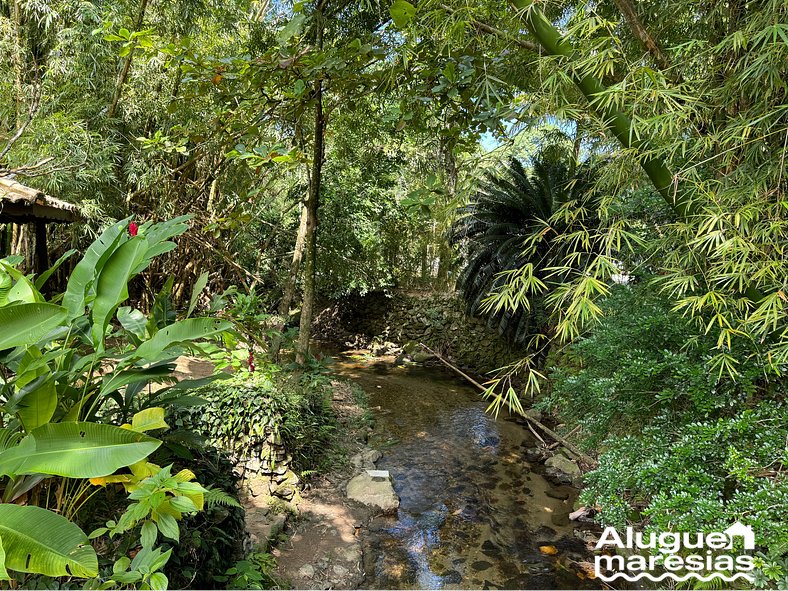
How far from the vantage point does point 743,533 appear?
1639 mm

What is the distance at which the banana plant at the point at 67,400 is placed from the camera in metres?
1.06

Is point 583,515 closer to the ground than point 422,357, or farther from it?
closer to the ground

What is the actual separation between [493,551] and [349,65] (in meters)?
3.62

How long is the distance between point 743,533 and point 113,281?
2433 mm

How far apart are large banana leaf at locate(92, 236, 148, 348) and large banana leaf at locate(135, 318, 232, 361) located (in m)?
0.16

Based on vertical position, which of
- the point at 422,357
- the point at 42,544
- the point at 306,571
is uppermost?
the point at 42,544

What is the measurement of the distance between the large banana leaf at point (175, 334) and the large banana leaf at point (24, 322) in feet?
0.86

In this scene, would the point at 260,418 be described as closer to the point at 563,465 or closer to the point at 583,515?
the point at 583,515

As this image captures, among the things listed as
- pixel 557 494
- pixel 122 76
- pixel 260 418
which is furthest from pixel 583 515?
pixel 122 76

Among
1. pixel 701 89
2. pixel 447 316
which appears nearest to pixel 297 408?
pixel 701 89

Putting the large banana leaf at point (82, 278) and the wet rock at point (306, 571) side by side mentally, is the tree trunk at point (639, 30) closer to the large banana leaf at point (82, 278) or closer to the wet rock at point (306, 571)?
the large banana leaf at point (82, 278)

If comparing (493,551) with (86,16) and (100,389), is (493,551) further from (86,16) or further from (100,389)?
(86,16)

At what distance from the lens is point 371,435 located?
17.6 ft

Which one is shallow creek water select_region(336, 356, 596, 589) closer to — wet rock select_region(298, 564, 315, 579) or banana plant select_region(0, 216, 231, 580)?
wet rock select_region(298, 564, 315, 579)
